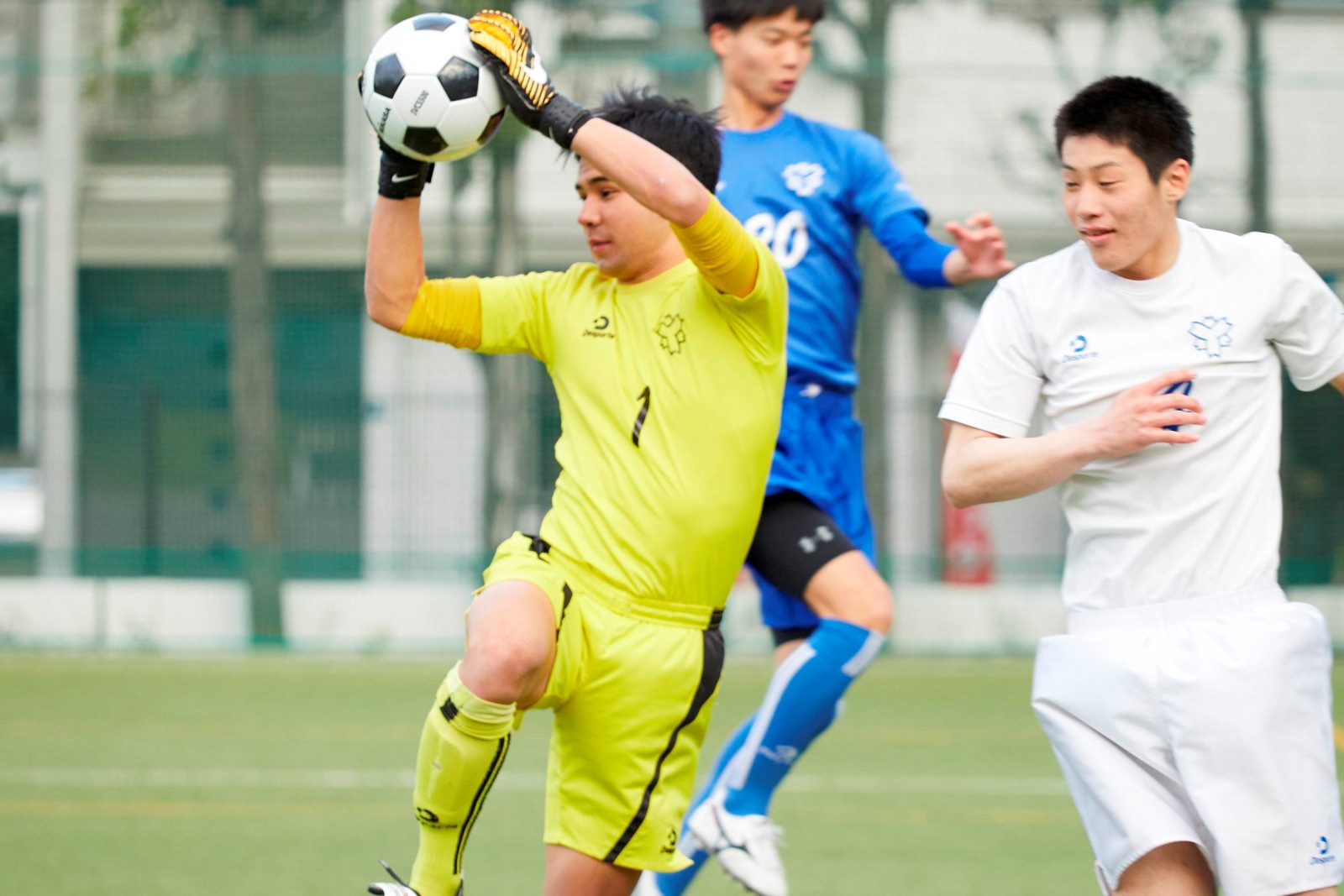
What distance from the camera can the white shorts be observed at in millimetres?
2770

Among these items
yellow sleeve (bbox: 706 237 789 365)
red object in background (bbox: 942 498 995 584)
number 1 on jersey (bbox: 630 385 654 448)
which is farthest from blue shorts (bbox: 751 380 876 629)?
red object in background (bbox: 942 498 995 584)

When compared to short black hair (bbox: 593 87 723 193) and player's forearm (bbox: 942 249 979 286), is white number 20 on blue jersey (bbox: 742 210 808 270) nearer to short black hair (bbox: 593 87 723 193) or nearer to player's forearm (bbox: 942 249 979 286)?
player's forearm (bbox: 942 249 979 286)

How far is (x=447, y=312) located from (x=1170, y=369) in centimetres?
135

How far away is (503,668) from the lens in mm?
3033

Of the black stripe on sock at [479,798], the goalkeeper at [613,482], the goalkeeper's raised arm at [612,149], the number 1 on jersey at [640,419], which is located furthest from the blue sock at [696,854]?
the goalkeeper's raised arm at [612,149]

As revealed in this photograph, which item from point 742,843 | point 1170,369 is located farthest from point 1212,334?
point 742,843

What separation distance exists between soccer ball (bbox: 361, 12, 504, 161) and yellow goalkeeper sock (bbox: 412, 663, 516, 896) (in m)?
0.92

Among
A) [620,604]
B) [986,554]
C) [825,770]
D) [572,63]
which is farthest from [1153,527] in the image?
[572,63]

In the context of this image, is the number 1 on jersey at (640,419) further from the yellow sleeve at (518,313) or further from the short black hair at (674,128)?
the short black hair at (674,128)

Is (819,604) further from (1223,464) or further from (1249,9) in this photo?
(1249,9)

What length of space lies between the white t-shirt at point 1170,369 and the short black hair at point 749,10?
1495 mm

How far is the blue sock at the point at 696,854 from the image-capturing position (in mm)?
4012

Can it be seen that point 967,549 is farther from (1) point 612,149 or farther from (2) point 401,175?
(1) point 612,149

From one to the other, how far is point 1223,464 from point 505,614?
1.21 meters
